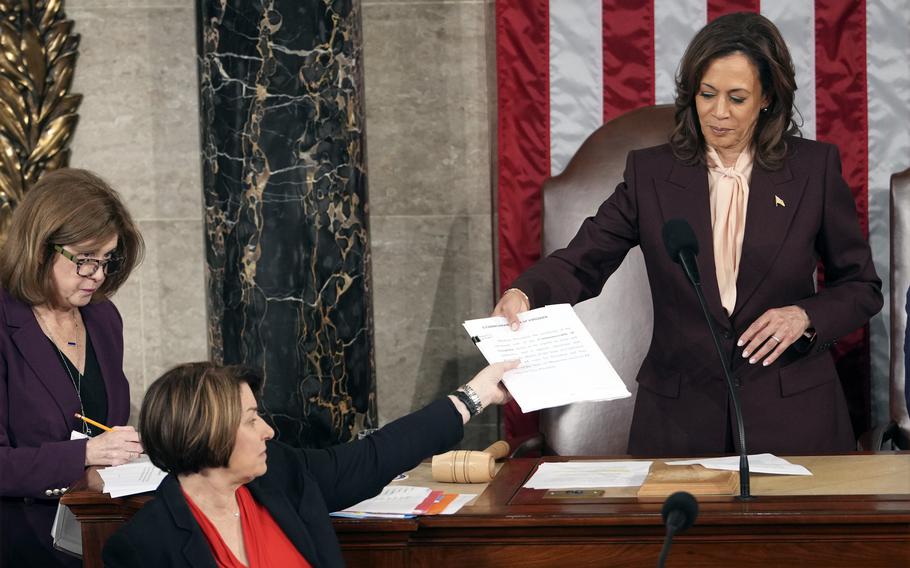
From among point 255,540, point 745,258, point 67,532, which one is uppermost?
point 745,258

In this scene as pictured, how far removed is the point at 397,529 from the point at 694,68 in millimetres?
1498

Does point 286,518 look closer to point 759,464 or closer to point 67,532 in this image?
point 67,532

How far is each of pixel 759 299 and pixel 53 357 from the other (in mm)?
1889

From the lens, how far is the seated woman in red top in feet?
7.69

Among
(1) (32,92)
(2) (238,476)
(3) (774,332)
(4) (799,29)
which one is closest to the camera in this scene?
(2) (238,476)

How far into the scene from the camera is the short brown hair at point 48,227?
316 centimetres

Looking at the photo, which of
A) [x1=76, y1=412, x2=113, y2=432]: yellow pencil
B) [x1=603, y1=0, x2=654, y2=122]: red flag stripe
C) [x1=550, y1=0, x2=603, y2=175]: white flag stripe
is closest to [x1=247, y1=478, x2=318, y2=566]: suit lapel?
[x1=76, y1=412, x2=113, y2=432]: yellow pencil

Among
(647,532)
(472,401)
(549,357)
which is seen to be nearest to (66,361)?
(472,401)

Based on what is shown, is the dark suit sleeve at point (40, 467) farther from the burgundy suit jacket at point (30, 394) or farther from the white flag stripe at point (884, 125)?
the white flag stripe at point (884, 125)

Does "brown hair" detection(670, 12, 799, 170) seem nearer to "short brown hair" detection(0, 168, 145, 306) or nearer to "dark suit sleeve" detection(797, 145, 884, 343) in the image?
"dark suit sleeve" detection(797, 145, 884, 343)

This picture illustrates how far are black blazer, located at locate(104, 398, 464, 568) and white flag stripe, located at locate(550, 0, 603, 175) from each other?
78.3 inches

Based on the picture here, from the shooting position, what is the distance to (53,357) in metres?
3.21

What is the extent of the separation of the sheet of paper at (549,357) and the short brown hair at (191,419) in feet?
2.07

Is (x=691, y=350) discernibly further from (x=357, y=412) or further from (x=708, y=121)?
(x=357, y=412)
